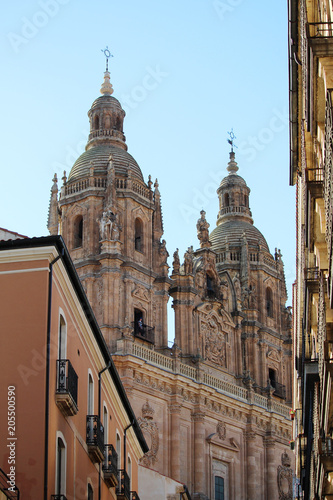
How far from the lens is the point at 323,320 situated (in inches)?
847

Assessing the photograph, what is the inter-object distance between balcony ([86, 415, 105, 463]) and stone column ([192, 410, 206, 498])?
30.3m

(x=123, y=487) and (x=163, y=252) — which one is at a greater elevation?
(x=163, y=252)

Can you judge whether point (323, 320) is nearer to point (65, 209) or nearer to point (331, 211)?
point (331, 211)

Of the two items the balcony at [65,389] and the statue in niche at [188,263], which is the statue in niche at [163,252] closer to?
the statue in niche at [188,263]

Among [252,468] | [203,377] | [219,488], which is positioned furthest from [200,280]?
[219,488]

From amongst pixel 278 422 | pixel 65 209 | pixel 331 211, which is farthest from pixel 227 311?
pixel 331 211

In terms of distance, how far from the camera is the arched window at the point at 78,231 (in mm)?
59875

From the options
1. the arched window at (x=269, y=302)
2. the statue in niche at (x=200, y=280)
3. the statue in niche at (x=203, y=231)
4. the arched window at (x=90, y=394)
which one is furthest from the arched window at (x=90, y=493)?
the arched window at (x=269, y=302)

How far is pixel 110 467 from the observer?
29.2 metres

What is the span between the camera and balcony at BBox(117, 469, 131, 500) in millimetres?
31359

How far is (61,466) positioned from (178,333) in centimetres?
3743

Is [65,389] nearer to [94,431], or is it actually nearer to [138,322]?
[94,431]

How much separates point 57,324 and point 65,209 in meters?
37.4

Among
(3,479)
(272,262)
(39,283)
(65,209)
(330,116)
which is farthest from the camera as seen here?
(272,262)
